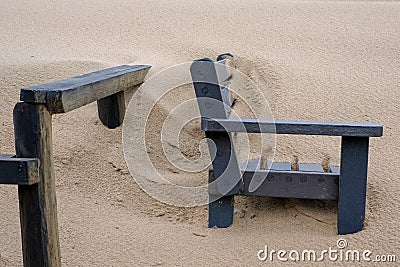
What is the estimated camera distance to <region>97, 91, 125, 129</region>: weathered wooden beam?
4086mm

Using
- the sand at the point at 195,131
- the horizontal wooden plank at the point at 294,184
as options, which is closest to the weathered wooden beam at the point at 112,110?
the sand at the point at 195,131

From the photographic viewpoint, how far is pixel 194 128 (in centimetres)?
425

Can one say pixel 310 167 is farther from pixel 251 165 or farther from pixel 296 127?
pixel 296 127

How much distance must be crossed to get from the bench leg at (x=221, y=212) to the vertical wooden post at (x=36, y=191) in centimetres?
93

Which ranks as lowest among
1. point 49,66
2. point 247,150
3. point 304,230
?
point 304,230

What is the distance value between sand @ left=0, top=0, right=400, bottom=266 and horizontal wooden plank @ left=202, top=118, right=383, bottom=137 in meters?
0.51

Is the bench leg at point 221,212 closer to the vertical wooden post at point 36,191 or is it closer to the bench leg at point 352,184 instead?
the bench leg at point 352,184

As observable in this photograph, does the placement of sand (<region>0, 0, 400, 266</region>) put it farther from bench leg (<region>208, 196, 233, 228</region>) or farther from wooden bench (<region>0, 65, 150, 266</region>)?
wooden bench (<region>0, 65, 150, 266</region>)

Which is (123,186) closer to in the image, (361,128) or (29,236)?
(29,236)

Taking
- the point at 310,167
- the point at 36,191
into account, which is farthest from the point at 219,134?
the point at 36,191

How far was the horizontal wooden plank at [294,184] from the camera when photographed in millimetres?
3057

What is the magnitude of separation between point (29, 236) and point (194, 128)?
1.94m

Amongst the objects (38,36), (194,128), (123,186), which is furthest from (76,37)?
(123,186)

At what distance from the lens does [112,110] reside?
4.12 metres
